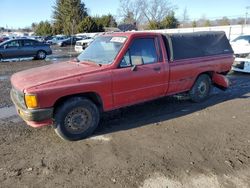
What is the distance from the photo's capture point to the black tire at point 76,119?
4.69m

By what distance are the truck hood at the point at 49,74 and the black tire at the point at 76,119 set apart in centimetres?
47

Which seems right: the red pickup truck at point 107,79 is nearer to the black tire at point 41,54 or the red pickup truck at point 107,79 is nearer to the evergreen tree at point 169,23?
the black tire at point 41,54

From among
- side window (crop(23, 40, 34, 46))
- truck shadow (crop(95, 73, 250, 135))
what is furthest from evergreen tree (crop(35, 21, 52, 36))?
truck shadow (crop(95, 73, 250, 135))

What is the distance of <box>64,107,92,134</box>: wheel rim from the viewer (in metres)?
4.80

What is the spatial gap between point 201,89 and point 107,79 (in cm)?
318

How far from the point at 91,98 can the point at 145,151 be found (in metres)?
1.41

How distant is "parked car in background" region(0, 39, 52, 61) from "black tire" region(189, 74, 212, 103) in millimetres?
15060

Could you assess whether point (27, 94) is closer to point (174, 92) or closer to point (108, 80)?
point (108, 80)

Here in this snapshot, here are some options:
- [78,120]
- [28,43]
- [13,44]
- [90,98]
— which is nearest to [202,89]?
[90,98]

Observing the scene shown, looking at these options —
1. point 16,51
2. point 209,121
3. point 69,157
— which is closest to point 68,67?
point 69,157

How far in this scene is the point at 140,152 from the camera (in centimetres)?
444

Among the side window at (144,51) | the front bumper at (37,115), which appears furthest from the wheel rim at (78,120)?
the side window at (144,51)

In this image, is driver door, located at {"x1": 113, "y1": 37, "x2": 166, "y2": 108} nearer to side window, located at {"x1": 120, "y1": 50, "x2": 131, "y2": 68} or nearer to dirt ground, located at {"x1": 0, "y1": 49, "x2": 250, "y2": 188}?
Answer: side window, located at {"x1": 120, "y1": 50, "x2": 131, "y2": 68}

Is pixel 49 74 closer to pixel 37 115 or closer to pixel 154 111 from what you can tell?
pixel 37 115
